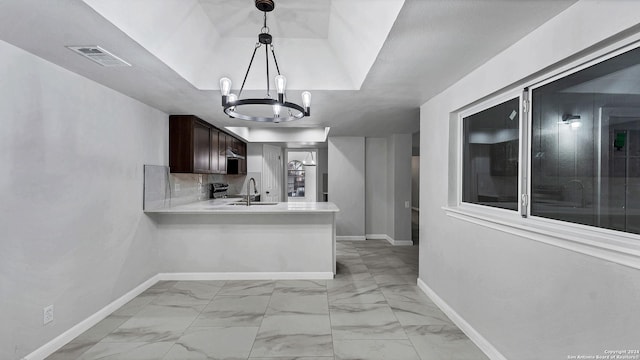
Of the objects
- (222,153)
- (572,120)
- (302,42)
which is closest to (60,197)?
(302,42)

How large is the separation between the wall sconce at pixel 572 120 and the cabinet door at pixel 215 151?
15.0 feet

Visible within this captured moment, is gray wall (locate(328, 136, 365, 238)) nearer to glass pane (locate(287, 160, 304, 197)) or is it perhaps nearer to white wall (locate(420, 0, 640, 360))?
white wall (locate(420, 0, 640, 360))

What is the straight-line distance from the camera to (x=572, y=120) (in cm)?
169

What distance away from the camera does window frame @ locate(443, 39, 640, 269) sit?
4.42 ft

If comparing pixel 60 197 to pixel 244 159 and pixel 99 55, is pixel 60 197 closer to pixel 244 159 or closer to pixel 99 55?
pixel 99 55

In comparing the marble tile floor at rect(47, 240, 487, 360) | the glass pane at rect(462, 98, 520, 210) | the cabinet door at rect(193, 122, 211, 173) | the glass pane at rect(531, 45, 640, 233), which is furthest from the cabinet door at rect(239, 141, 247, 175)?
the glass pane at rect(531, 45, 640, 233)

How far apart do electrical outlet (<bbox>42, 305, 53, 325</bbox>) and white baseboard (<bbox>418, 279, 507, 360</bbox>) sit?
345 cm

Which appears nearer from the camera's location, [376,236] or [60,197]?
[60,197]

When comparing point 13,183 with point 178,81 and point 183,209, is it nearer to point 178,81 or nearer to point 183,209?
point 178,81

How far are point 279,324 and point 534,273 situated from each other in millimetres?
2124

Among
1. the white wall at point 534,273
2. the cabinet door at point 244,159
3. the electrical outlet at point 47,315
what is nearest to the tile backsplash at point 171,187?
the cabinet door at point 244,159

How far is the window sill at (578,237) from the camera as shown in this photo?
1.30 metres

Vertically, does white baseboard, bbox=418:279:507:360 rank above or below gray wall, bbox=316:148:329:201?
below

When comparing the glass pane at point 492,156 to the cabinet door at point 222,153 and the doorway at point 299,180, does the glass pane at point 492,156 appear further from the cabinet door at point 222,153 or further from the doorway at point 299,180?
the doorway at point 299,180
